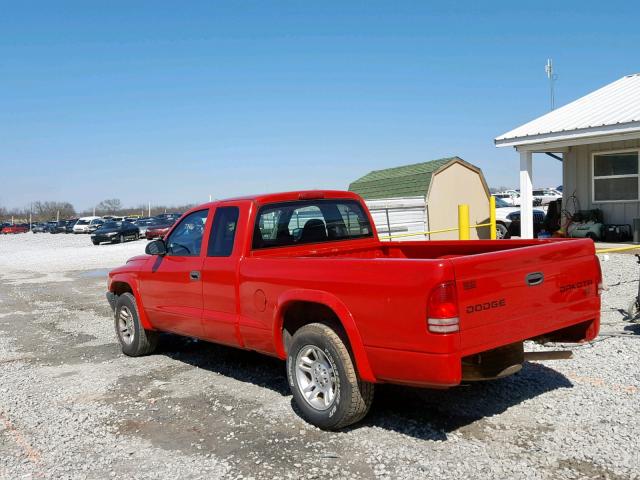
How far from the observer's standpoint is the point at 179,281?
20.4 feet

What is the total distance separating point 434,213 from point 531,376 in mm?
16552

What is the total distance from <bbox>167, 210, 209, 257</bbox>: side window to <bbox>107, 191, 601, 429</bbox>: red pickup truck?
0.02 meters

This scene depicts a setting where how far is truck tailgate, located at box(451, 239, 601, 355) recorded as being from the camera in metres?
3.84

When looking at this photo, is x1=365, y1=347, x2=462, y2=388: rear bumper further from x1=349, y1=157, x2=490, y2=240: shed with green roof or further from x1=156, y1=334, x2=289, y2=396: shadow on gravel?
x1=349, y1=157, x2=490, y2=240: shed with green roof

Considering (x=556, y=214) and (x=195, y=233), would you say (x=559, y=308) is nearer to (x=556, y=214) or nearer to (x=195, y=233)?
(x=195, y=233)

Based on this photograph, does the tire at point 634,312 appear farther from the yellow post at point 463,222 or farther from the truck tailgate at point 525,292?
the yellow post at point 463,222

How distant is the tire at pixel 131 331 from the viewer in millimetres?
7086

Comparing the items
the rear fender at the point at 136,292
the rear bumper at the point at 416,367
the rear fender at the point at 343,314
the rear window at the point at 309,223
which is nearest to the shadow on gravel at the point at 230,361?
the rear fender at the point at 136,292

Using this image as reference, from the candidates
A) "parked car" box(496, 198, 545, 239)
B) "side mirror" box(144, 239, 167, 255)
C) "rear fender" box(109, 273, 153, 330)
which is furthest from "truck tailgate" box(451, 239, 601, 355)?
"parked car" box(496, 198, 545, 239)

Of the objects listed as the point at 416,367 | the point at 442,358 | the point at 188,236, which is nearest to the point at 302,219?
the point at 188,236

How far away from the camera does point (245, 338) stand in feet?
17.5

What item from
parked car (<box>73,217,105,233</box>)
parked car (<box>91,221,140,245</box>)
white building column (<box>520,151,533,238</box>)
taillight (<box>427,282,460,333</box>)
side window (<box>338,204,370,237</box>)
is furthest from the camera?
parked car (<box>73,217,105,233</box>)

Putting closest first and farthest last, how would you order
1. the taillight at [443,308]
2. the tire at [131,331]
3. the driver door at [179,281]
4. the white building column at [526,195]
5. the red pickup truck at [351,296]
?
the taillight at [443,308], the red pickup truck at [351,296], the driver door at [179,281], the tire at [131,331], the white building column at [526,195]

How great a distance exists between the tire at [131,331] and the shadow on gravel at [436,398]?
84cm
